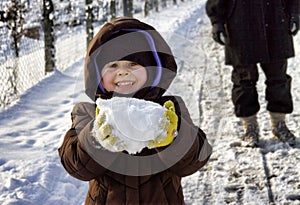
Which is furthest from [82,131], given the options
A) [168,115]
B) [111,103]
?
[168,115]

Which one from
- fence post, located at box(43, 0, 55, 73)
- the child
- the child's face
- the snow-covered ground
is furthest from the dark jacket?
fence post, located at box(43, 0, 55, 73)

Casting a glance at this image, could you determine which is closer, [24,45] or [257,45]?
[257,45]

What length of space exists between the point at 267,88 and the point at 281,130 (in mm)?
387

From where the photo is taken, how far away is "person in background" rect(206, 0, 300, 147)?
4.05m

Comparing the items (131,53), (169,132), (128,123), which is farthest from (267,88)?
(128,123)

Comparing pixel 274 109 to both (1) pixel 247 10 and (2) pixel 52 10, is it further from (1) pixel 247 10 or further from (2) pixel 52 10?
(2) pixel 52 10

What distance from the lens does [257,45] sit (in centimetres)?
409

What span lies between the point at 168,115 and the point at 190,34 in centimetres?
1072

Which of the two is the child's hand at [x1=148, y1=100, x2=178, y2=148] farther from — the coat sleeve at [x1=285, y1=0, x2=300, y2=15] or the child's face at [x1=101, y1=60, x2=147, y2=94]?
the coat sleeve at [x1=285, y1=0, x2=300, y2=15]

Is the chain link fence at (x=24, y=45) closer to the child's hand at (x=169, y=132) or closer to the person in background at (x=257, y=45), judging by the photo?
the person in background at (x=257, y=45)

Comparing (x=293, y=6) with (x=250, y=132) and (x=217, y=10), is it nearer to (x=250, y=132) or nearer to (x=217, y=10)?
(x=217, y=10)

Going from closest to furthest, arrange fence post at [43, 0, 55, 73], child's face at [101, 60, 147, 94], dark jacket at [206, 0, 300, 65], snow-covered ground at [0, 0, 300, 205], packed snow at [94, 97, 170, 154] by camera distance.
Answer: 1. packed snow at [94, 97, 170, 154]
2. child's face at [101, 60, 147, 94]
3. snow-covered ground at [0, 0, 300, 205]
4. dark jacket at [206, 0, 300, 65]
5. fence post at [43, 0, 55, 73]

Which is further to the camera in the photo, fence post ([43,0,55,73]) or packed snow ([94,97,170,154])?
fence post ([43,0,55,73])

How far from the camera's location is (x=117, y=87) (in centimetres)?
176
